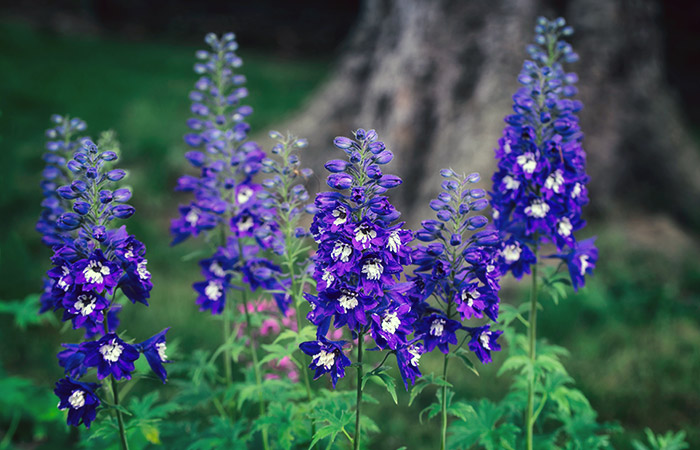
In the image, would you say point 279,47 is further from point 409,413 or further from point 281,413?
point 281,413

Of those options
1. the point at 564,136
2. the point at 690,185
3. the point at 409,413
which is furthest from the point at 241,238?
the point at 690,185

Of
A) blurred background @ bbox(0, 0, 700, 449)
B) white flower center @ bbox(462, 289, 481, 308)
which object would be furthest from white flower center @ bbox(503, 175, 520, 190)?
blurred background @ bbox(0, 0, 700, 449)

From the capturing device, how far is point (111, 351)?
225cm

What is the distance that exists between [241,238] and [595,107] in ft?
15.0

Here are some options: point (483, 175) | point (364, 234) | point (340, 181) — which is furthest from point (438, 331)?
point (483, 175)

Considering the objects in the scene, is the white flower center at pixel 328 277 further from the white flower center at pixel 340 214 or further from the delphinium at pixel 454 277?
the delphinium at pixel 454 277

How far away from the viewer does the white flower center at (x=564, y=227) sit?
2.74 m

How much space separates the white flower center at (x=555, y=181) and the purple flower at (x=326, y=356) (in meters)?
1.19

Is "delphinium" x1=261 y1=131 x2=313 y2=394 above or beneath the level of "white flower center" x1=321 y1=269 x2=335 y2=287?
above

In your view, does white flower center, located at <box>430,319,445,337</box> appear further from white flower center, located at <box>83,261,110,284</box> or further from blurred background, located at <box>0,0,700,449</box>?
blurred background, located at <box>0,0,700,449</box>

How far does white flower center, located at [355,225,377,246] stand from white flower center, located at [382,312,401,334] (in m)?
0.30

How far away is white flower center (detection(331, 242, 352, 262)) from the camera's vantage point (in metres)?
2.06

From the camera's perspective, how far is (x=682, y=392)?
4094mm

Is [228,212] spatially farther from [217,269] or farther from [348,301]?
[348,301]
